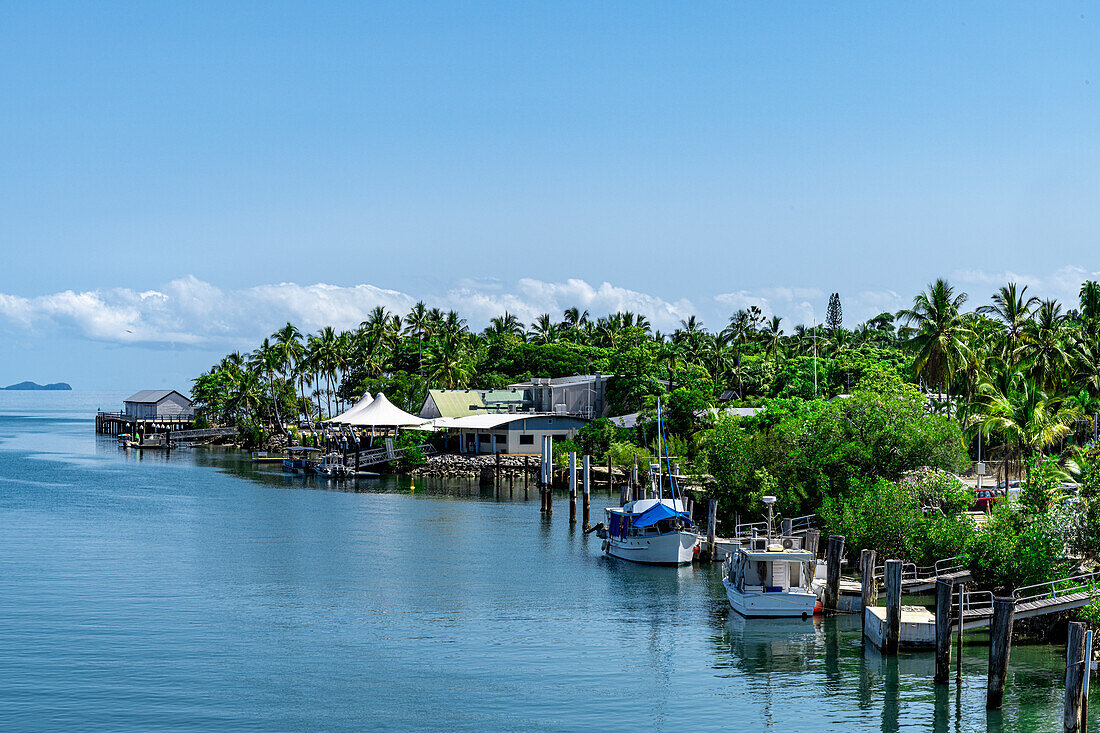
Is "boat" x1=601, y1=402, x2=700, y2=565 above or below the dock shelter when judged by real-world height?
below

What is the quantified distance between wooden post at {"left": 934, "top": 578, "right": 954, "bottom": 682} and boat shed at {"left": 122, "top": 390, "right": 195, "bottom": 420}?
15252cm

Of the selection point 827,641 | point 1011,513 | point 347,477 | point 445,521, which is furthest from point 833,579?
point 347,477

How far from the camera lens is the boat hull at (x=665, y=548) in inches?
2010

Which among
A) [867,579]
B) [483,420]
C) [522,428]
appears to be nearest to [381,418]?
[483,420]

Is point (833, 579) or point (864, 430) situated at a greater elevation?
point (864, 430)

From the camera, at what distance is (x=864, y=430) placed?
51062 mm

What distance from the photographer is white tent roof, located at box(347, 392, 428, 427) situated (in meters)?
103

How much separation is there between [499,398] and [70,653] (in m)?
77.2

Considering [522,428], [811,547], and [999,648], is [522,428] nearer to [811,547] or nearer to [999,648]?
[811,547]

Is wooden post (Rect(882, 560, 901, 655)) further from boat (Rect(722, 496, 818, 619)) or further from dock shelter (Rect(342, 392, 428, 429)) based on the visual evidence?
dock shelter (Rect(342, 392, 428, 429))

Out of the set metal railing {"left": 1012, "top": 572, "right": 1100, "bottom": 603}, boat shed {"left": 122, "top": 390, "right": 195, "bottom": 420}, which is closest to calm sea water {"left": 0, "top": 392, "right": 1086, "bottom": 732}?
metal railing {"left": 1012, "top": 572, "right": 1100, "bottom": 603}

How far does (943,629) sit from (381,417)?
3110 inches

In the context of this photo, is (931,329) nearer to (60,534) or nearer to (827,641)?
(827,641)

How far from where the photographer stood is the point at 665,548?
51.3 m
